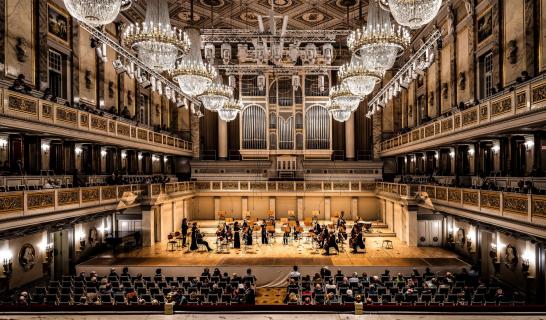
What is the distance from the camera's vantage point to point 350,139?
29094mm

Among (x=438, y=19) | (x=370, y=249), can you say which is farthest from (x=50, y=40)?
(x=438, y=19)

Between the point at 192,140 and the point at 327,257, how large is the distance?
16.6 m

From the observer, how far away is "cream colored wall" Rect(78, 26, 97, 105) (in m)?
18.0

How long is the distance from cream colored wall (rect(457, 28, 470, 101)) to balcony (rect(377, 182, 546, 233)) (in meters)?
4.92

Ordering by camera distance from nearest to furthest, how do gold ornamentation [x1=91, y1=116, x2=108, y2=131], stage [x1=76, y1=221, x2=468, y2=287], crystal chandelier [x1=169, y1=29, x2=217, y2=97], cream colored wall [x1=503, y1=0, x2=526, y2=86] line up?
crystal chandelier [x1=169, y1=29, x2=217, y2=97], cream colored wall [x1=503, y1=0, x2=526, y2=86], stage [x1=76, y1=221, x2=468, y2=287], gold ornamentation [x1=91, y1=116, x2=108, y2=131]

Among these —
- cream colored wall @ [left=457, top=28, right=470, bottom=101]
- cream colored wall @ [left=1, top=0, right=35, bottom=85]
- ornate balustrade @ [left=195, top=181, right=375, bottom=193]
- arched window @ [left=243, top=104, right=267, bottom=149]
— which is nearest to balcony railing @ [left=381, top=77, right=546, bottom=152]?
cream colored wall @ [left=457, top=28, right=470, bottom=101]

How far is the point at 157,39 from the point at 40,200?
6687mm

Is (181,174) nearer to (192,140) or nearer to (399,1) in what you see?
(192,140)

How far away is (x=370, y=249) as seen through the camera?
18547mm

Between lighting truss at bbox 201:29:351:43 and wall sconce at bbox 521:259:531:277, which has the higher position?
lighting truss at bbox 201:29:351:43

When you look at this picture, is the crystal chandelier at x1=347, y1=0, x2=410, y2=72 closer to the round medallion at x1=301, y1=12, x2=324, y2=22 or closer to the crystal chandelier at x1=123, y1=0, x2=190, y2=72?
the crystal chandelier at x1=123, y1=0, x2=190, y2=72

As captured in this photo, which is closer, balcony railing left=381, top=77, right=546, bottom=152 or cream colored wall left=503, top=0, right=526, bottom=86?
balcony railing left=381, top=77, right=546, bottom=152

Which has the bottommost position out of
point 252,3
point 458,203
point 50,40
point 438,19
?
point 458,203

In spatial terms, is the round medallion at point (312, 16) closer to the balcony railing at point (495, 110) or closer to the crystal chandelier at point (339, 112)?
the crystal chandelier at point (339, 112)
